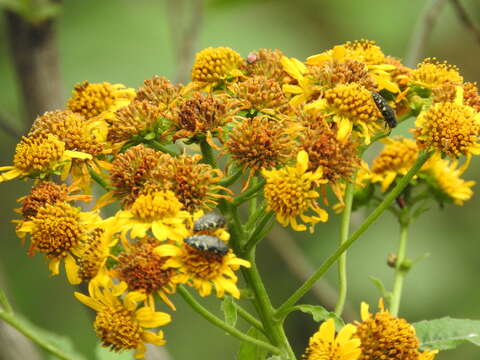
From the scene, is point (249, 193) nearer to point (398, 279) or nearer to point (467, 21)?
point (398, 279)

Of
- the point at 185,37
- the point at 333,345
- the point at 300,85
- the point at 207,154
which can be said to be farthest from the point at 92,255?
the point at 185,37

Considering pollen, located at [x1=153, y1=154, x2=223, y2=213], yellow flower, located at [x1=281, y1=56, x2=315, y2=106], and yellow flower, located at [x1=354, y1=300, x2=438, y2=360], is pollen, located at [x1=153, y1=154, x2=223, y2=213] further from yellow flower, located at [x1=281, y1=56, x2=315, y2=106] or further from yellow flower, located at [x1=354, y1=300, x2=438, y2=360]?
yellow flower, located at [x1=354, y1=300, x2=438, y2=360]

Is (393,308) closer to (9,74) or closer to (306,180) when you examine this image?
(306,180)

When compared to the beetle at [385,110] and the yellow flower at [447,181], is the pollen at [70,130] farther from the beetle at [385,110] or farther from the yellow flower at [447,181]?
the yellow flower at [447,181]

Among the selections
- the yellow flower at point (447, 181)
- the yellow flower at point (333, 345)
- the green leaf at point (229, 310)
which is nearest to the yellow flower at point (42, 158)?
the green leaf at point (229, 310)

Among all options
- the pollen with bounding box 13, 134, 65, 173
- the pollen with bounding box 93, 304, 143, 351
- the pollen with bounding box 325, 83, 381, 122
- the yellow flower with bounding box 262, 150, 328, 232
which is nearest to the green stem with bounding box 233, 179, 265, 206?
the yellow flower with bounding box 262, 150, 328, 232

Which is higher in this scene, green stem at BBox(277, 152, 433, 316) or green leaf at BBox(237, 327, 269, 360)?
green stem at BBox(277, 152, 433, 316)

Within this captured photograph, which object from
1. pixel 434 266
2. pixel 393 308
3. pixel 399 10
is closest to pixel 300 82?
pixel 393 308
